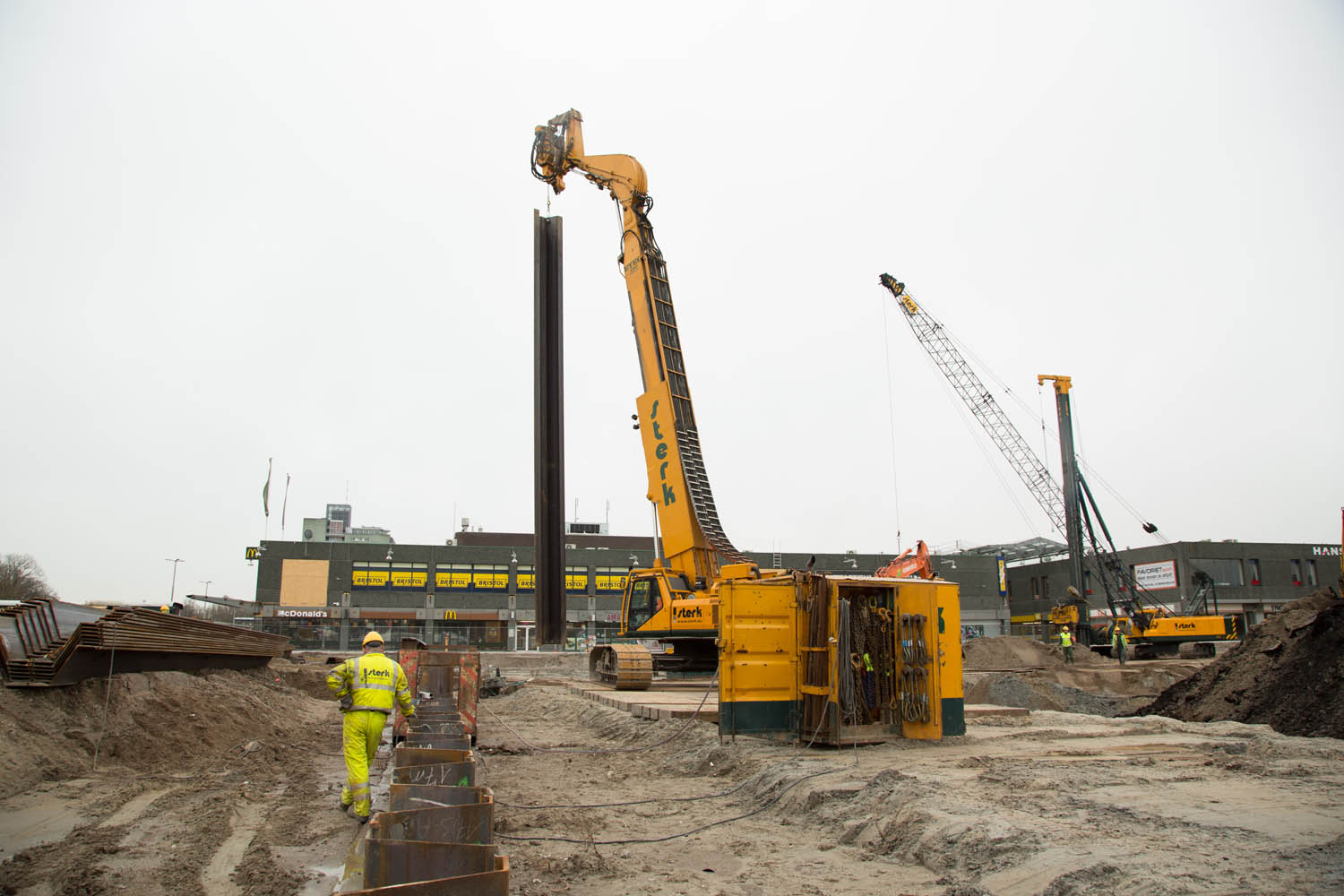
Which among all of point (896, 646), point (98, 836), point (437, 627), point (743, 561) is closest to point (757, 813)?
point (896, 646)

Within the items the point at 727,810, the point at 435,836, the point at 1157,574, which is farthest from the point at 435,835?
the point at 1157,574

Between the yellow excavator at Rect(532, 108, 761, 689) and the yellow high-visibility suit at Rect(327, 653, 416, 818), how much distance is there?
330 inches

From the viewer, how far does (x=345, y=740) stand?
7.03 meters

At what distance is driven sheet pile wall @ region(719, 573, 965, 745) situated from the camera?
30.8 ft

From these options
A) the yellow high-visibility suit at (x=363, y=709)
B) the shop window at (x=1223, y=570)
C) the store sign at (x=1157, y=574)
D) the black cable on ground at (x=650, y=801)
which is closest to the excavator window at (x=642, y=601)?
the black cable on ground at (x=650, y=801)

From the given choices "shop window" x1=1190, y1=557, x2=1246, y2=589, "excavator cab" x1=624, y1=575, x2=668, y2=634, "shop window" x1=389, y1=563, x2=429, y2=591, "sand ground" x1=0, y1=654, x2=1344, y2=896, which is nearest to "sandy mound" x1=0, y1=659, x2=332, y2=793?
"sand ground" x1=0, y1=654, x2=1344, y2=896

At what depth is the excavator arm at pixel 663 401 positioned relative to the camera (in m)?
16.3

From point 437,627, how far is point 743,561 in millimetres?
37125

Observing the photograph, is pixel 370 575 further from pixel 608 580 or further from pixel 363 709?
pixel 363 709

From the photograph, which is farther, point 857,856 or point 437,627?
point 437,627

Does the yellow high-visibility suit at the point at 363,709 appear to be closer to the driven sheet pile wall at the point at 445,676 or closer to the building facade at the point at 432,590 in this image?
the driven sheet pile wall at the point at 445,676

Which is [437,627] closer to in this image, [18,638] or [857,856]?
[18,638]

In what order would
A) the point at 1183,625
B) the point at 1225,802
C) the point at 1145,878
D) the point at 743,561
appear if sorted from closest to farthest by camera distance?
the point at 1145,878
the point at 1225,802
the point at 743,561
the point at 1183,625

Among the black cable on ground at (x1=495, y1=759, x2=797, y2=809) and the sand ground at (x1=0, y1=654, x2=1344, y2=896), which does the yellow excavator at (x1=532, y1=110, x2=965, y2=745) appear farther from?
Answer: the black cable on ground at (x1=495, y1=759, x2=797, y2=809)
